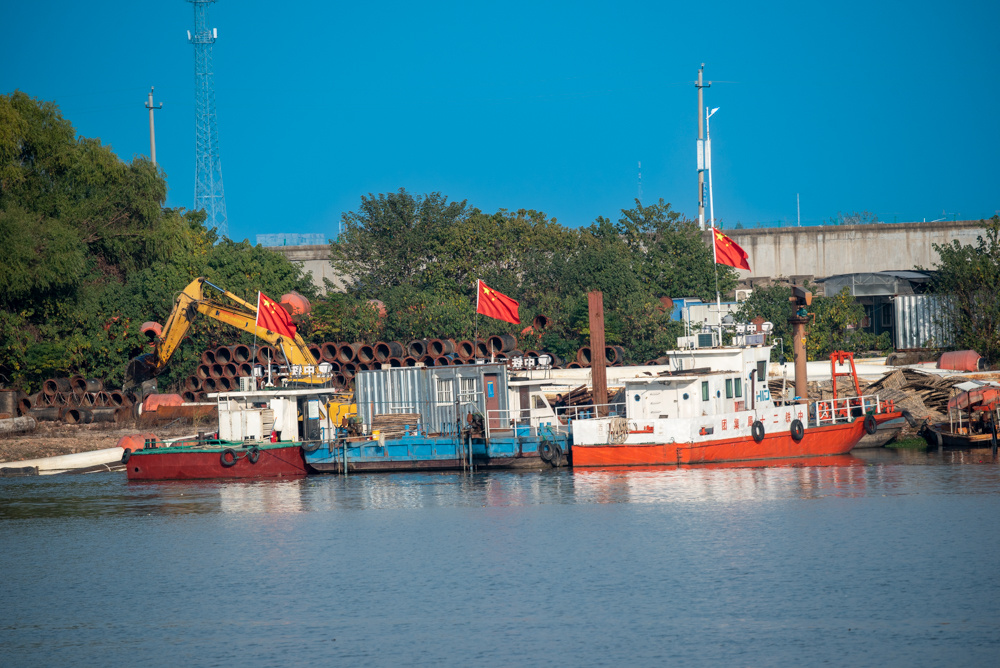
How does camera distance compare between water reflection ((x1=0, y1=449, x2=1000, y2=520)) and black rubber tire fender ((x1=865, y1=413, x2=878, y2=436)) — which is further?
black rubber tire fender ((x1=865, y1=413, x2=878, y2=436))

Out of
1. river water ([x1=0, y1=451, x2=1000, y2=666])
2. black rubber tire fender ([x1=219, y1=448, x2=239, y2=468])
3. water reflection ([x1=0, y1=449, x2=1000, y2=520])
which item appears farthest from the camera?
black rubber tire fender ([x1=219, y1=448, x2=239, y2=468])

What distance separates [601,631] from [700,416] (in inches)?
586

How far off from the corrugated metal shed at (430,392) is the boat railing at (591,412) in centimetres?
215

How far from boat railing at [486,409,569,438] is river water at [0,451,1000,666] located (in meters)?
1.61

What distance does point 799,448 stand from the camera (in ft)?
110

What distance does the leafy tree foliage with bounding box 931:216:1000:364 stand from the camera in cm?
4528

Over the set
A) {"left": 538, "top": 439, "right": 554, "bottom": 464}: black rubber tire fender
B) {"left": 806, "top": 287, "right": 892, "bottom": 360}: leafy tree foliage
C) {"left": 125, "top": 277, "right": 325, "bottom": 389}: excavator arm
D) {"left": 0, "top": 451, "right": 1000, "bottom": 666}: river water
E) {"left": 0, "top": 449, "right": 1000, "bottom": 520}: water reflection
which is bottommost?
{"left": 0, "top": 451, "right": 1000, "bottom": 666}: river water

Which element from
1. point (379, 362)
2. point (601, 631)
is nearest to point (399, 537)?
point (601, 631)

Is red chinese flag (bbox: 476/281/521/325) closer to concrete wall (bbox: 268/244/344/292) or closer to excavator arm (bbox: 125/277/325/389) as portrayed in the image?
excavator arm (bbox: 125/277/325/389)

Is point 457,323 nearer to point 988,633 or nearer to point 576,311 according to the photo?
point 576,311

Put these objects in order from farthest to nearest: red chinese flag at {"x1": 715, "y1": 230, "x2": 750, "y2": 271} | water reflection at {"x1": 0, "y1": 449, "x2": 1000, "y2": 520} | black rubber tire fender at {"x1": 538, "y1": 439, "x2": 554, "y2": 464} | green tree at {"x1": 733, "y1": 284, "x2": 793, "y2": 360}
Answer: green tree at {"x1": 733, "y1": 284, "x2": 793, "y2": 360}
red chinese flag at {"x1": 715, "y1": 230, "x2": 750, "y2": 271}
black rubber tire fender at {"x1": 538, "y1": 439, "x2": 554, "y2": 464}
water reflection at {"x1": 0, "y1": 449, "x2": 1000, "y2": 520}

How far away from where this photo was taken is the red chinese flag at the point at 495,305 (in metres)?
35.1

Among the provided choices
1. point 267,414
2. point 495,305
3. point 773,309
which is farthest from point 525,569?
point 773,309

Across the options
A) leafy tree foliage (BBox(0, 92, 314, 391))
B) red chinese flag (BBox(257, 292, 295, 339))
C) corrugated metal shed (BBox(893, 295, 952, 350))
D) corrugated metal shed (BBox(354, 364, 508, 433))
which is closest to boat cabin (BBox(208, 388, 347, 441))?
corrugated metal shed (BBox(354, 364, 508, 433))
